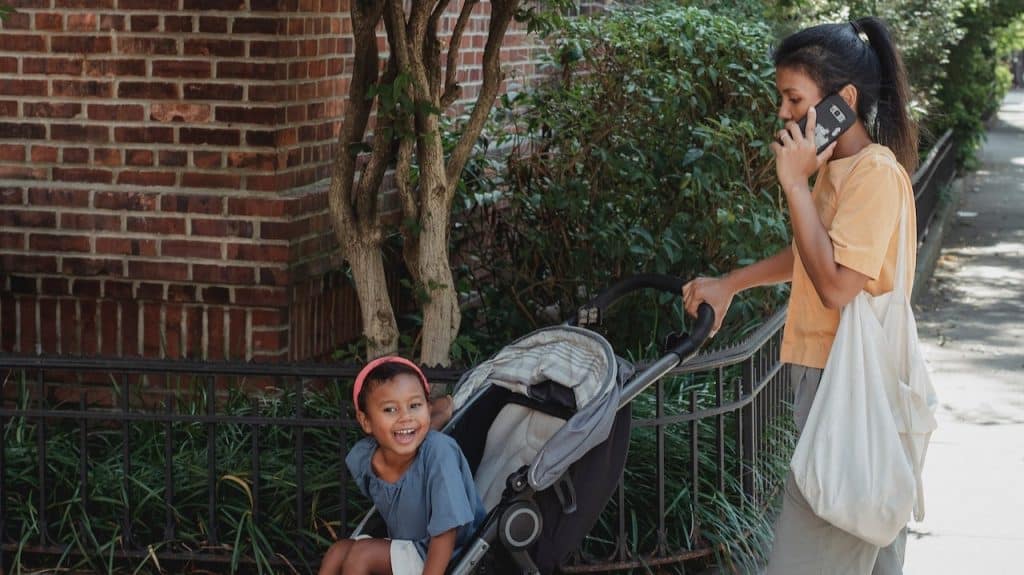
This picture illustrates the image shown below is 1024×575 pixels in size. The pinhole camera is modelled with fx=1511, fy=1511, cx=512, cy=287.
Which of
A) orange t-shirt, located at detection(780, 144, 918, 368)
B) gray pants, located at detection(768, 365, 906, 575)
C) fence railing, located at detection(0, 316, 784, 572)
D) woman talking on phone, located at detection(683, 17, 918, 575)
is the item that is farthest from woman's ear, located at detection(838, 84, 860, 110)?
fence railing, located at detection(0, 316, 784, 572)

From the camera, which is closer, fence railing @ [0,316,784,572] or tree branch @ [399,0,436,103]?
fence railing @ [0,316,784,572]

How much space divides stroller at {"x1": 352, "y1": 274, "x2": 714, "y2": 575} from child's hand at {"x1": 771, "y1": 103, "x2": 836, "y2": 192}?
1.97 ft

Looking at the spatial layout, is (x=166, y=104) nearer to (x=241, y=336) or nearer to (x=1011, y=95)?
(x=241, y=336)

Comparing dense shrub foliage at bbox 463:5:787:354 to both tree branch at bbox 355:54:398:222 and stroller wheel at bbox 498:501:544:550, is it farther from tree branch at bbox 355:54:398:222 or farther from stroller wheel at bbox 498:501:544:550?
stroller wheel at bbox 498:501:544:550

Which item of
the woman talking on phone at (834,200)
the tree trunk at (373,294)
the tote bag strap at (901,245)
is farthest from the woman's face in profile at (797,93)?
the tree trunk at (373,294)

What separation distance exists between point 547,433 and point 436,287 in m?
1.52

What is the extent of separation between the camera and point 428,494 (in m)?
3.87

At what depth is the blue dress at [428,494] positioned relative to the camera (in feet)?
12.5

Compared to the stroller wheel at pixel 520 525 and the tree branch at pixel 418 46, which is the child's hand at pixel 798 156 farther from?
the tree branch at pixel 418 46

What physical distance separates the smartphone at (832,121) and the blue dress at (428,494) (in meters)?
1.21

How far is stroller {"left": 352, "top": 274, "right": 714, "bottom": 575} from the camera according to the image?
3.76m

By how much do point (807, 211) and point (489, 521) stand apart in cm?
110

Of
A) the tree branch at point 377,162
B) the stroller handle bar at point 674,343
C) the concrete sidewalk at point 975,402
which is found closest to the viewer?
the stroller handle bar at point 674,343

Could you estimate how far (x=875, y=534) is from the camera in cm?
358
